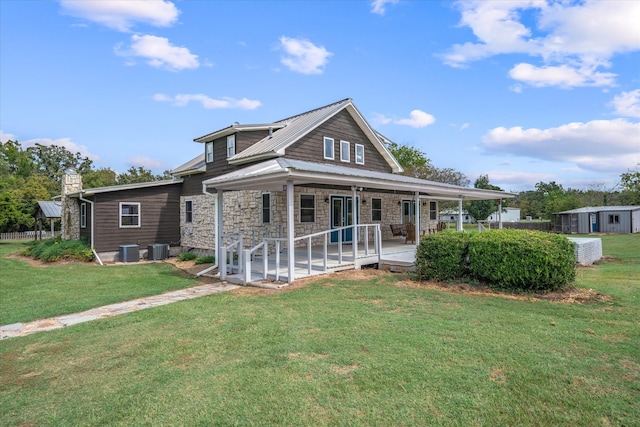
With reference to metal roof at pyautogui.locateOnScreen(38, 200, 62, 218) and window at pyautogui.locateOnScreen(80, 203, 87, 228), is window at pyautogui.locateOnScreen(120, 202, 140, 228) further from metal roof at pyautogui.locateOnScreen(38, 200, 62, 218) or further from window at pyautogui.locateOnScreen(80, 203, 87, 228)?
metal roof at pyautogui.locateOnScreen(38, 200, 62, 218)

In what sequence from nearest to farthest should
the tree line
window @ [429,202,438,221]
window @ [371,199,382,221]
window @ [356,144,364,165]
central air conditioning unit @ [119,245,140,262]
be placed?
central air conditioning unit @ [119,245,140,262], window @ [356,144,364,165], window @ [371,199,382,221], window @ [429,202,438,221], the tree line

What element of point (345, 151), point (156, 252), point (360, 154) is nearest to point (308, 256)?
point (345, 151)

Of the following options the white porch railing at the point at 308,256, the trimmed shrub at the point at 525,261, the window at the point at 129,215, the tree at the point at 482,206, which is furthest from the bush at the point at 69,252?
the tree at the point at 482,206

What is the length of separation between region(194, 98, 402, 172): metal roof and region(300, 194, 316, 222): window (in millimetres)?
1979

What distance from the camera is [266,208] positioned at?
537 inches

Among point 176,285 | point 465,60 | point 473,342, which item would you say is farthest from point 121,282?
point 465,60

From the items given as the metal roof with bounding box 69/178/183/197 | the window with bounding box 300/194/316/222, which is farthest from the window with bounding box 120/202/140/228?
the window with bounding box 300/194/316/222

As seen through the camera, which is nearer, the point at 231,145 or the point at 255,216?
the point at 255,216

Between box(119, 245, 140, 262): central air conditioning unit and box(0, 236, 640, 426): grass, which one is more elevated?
box(119, 245, 140, 262): central air conditioning unit

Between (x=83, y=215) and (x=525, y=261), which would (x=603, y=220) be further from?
(x=83, y=215)

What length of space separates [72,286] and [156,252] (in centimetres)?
686

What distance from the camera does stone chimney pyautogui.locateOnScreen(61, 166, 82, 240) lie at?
1855 centimetres

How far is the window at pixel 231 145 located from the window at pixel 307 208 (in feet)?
12.8

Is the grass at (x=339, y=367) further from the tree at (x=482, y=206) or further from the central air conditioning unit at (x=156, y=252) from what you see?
the tree at (x=482, y=206)
